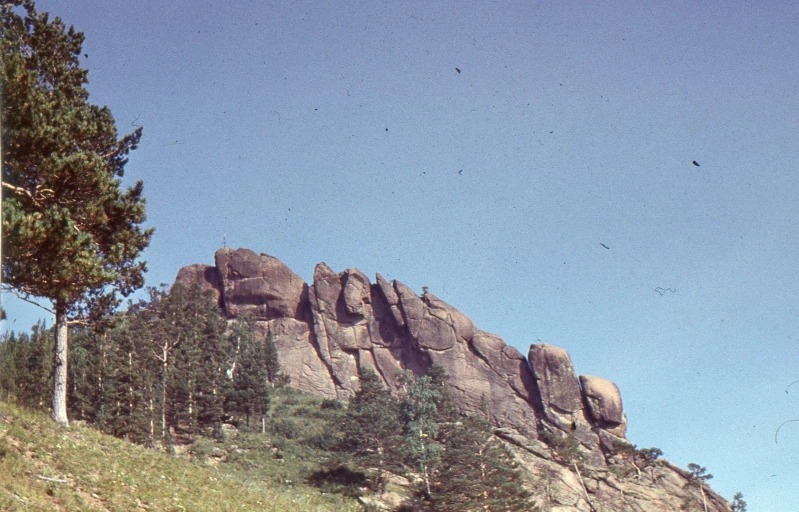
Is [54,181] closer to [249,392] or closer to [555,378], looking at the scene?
[249,392]

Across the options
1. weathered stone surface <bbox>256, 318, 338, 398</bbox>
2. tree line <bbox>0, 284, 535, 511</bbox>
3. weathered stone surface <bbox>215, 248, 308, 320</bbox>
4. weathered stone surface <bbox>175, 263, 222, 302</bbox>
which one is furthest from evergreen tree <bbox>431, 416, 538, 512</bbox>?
weathered stone surface <bbox>175, 263, 222, 302</bbox>

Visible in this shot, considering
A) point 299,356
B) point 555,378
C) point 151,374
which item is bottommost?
point 151,374

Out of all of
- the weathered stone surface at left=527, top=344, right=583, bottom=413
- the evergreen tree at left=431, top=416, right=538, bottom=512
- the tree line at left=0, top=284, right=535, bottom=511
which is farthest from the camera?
the weathered stone surface at left=527, top=344, right=583, bottom=413

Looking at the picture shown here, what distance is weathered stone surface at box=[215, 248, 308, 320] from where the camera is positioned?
113 meters

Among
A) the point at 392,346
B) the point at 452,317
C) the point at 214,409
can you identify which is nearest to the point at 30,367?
the point at 214,409

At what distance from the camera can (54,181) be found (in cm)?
1648

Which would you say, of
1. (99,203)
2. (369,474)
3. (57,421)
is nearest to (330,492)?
(369,474)

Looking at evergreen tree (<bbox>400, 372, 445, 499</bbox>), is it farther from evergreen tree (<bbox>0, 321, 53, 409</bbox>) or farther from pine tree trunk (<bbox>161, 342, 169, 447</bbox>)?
evergreen tree (<bbox>0, 321, 53, 409</bbox>)

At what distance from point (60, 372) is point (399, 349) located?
94405 millimetres

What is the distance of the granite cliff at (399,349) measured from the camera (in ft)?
346

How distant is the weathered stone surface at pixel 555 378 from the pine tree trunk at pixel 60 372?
9469 cm

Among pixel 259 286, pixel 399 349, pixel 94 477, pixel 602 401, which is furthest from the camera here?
pixel 399 349

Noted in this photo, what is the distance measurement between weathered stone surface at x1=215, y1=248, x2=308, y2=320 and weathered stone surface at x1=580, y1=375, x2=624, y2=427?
54.8 metres

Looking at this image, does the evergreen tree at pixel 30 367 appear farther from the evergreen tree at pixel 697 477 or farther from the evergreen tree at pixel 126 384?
the evergreen tree at pixel 697 477
